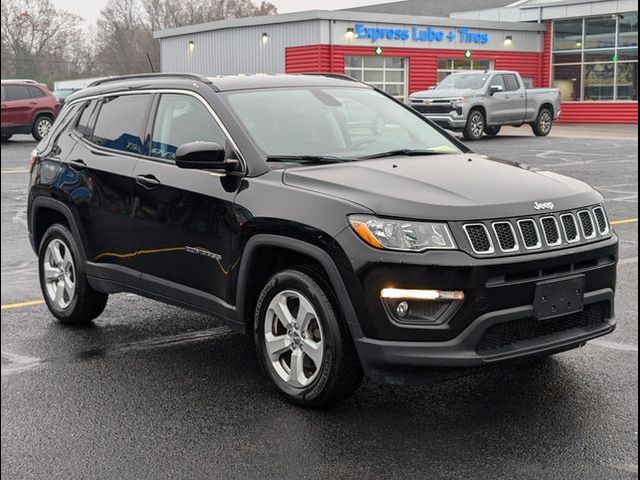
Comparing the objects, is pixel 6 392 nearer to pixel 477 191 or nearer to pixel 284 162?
pixel 284 162

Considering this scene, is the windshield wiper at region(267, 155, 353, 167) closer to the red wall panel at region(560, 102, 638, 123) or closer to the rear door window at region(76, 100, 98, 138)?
the rear door window at region(76, 100, 98, 138)

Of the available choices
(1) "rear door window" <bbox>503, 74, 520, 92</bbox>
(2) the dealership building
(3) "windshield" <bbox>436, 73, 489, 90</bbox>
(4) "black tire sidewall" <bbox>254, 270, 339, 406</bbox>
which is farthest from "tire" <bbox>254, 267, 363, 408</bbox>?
(2) the dealership building

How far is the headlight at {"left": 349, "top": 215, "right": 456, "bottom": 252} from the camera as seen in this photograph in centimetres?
432

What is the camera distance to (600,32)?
132 feet

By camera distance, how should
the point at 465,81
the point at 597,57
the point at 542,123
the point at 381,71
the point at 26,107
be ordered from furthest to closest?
the point at 597,57
the point at 381,71
the point at 542,123
the point at 465,81
the point at 26,107

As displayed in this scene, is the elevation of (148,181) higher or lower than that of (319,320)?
higher

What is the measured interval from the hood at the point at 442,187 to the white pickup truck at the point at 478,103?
21471mm

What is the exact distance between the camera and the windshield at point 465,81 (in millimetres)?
27578

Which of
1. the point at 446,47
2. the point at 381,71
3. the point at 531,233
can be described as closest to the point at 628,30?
the point at 446,47

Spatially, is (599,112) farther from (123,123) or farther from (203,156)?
(203,156)

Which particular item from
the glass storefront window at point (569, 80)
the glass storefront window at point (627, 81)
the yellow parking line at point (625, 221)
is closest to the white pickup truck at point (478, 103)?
the glass storefront window at point (627, 81)

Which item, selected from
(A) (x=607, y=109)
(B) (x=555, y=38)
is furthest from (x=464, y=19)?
(A) (x=607, y=109)

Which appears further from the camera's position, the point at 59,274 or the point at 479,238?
the point at 59,274

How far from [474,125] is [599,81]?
15.7 m
